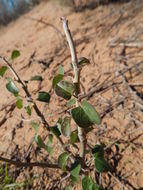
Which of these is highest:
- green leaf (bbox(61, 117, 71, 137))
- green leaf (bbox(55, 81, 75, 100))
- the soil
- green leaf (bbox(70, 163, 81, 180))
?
green leaf (bbox(55, 81, 75, 100))

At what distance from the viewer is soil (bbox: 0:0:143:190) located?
119 centimetres

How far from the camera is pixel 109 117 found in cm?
142

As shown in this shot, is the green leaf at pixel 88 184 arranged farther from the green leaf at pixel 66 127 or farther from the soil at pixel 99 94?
the soil at pixel 99 94

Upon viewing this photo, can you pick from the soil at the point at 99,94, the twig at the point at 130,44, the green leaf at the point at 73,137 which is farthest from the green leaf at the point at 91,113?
the twig at the point at 130,44

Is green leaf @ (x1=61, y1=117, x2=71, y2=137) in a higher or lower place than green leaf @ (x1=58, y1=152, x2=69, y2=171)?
higher

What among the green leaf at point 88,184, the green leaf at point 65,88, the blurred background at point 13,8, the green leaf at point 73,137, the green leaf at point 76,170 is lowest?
the blurred background at point 13,8

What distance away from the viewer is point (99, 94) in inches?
62.8

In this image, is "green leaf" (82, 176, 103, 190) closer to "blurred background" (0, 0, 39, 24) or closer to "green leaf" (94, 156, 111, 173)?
"green leaf" (94, 156, 111, 173)

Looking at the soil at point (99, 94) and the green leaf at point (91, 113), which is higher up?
the green leaf at point (91, 113)

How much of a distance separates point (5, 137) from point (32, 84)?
559mm

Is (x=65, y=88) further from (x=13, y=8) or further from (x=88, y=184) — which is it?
(x=13, y=8)

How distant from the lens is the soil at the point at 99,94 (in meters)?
1.19

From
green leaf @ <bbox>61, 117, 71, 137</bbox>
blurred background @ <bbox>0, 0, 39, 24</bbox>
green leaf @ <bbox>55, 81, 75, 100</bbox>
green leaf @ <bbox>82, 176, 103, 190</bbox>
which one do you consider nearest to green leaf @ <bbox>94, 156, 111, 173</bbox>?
green leaf @ <bbox>82, 176, 103, 190</bbox>

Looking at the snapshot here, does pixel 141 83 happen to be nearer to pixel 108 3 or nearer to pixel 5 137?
pixel 5 137
